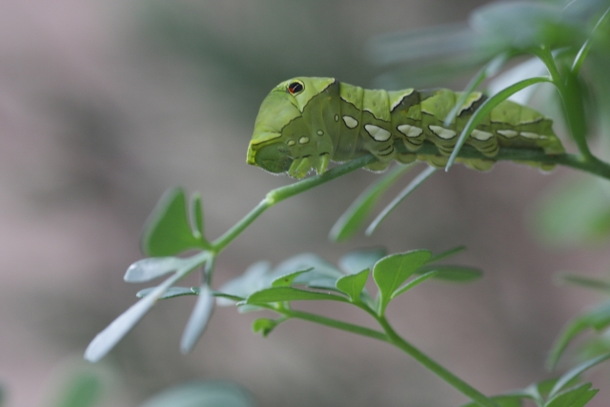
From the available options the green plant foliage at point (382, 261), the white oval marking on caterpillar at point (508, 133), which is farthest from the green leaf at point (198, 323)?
the white oval marking on caterpillar at point (508, 133)

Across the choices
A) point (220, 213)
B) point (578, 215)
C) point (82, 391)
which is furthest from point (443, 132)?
point (220, 213)

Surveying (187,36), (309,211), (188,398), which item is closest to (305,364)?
(309,211)

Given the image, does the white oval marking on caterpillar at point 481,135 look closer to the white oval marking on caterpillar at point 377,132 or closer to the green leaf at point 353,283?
the white oval marking on caterpillar at point 377,132

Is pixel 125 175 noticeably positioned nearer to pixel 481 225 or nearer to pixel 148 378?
pixel 148 378

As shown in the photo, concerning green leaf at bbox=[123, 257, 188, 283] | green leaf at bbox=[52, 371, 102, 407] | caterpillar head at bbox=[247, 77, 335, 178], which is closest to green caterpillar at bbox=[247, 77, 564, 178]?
caterpillar head at bbox=[247, 77, 335, 178]

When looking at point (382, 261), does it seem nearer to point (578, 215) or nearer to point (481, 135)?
point (481, 135)

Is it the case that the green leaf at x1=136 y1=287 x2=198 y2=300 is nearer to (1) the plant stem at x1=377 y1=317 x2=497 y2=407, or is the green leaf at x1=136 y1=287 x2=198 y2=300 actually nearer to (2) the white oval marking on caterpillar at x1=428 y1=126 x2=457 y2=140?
(1) the plant stem at x1=377 y1=317 x2=497 y2=407
